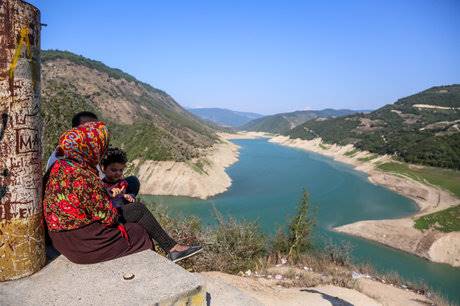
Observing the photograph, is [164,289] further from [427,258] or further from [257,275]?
[427,258]

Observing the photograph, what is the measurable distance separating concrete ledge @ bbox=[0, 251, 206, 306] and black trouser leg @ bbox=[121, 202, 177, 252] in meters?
0.49

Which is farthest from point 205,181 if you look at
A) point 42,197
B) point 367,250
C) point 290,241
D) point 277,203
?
point 42,197

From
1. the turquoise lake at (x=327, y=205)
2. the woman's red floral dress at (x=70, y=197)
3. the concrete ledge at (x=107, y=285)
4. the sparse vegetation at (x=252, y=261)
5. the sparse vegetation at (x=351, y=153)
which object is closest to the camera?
the concrete ledge at (x=107, y=285)

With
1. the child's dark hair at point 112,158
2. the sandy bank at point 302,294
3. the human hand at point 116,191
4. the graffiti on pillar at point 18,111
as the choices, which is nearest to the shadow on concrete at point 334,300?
the sandy bank at point 302,294

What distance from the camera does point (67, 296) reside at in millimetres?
3096

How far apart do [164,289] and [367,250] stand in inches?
945

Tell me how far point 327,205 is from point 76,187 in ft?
111

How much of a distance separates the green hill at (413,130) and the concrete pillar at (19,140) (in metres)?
48.1

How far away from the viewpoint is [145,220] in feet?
13.8

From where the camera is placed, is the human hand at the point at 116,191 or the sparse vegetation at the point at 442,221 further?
the sparse vegetation at the point at 442,221

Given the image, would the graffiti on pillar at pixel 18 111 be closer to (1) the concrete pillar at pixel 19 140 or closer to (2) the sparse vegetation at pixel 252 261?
(1) the concrete pillar at pixel 19 140

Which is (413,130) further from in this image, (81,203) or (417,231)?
(81,203)

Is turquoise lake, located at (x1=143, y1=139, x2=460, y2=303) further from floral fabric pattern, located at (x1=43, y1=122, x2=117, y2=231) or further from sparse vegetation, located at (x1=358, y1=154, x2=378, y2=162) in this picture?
floral fabric pattern, located at (x1=43, y1=122, x2=117, y2=231)

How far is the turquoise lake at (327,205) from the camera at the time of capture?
22141 millimetres
